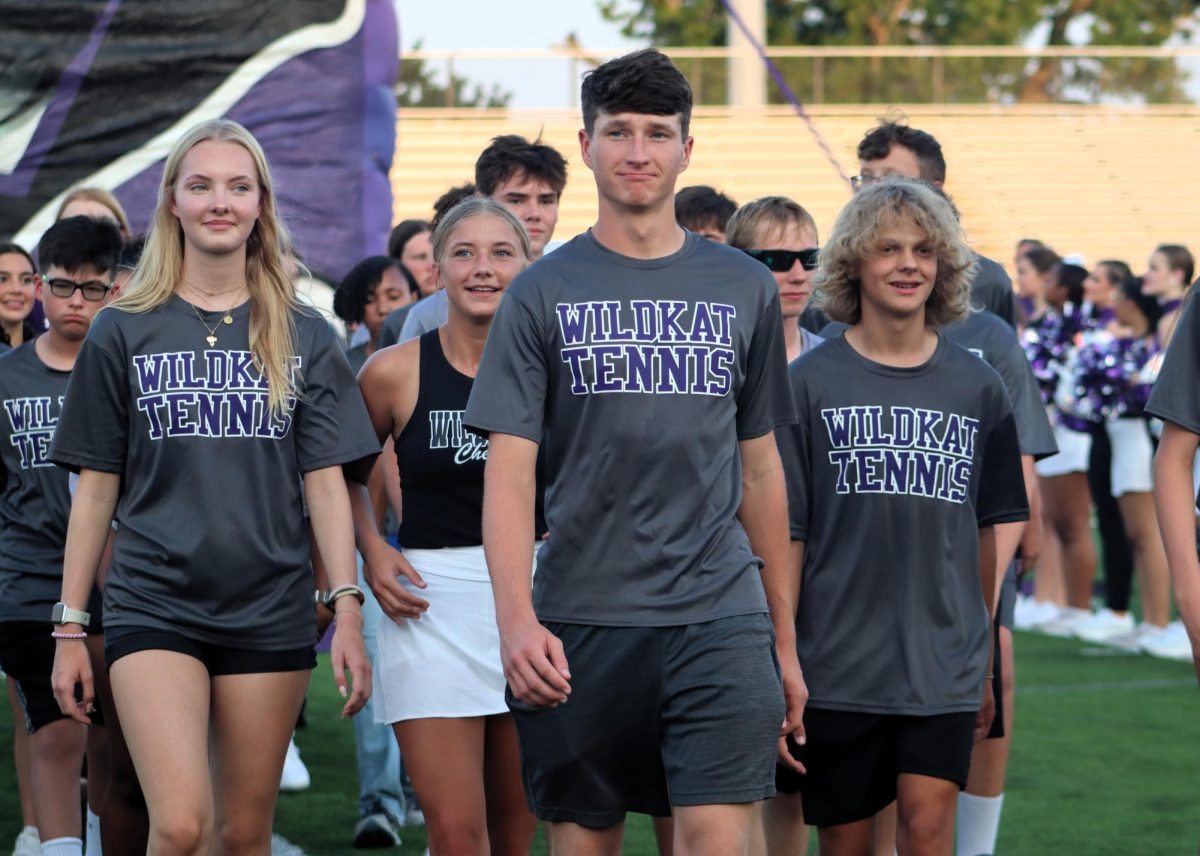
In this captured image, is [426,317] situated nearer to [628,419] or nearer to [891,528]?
[891,528]

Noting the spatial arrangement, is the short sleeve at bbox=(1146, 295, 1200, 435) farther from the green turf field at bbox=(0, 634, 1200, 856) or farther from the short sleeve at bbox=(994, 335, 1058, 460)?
the green turf field at bbox=(0, 634, 1200, 856)

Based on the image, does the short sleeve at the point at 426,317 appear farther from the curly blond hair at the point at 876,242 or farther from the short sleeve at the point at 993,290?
the short sleeve at the point at 993,290

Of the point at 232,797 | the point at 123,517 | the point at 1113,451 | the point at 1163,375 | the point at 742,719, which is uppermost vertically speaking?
the point at 1163,375

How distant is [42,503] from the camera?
5.68 m

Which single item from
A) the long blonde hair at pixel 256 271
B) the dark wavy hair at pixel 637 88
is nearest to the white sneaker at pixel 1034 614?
the long blonde hair at pixel 256 271

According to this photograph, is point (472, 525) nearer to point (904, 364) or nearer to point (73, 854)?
point (904, 364)

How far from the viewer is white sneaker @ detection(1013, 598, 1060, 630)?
12.6 m

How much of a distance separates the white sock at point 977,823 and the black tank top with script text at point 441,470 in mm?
1768

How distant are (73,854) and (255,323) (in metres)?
2.03

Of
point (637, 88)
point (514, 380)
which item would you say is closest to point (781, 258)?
point (637, 88)

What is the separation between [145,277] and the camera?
4.38 meters

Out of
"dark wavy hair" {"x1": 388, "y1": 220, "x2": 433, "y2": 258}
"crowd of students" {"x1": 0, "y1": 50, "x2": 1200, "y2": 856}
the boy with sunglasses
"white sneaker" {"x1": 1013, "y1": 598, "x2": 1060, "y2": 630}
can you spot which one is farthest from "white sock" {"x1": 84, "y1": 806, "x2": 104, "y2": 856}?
"white sneaker" {"x1": 1013, "y1": 598, "x2": 1060, "y2": 630}

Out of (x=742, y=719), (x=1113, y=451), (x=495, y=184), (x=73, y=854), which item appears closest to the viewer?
(x=742, y=719)

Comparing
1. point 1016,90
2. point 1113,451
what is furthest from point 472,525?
point 1016,90
